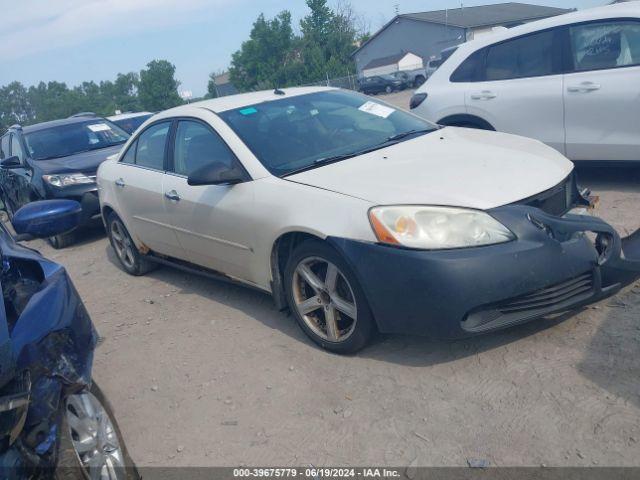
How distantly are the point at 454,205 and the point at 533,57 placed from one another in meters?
3.67

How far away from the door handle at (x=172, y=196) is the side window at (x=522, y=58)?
11.9 feet

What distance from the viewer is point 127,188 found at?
574cm

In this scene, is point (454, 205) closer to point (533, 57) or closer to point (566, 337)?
point (566, 337)

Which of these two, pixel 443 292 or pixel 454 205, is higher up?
pixel 454 205

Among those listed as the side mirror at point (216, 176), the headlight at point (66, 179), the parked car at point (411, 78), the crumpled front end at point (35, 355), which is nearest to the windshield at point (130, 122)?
the headlight at point (66, 179)

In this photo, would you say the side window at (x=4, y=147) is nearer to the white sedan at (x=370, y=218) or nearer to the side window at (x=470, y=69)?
the white sedan at (x=370, y=218)

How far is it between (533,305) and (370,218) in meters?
1.00

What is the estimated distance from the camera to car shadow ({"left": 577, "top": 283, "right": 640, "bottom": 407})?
311 cm

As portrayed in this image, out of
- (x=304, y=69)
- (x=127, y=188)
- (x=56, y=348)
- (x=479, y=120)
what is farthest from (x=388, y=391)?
(x=304, y=69)

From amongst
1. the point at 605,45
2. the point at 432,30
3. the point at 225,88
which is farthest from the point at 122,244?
the point at 225,88

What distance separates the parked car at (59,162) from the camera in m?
8.35

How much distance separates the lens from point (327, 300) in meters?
3.84

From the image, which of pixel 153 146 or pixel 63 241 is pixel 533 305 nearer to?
pixel 153 146

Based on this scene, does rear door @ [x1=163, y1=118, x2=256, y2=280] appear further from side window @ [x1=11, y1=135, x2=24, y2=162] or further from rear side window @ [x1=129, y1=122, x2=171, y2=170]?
side window @ [x1=11, y1=135, x2=24, y2=162]
